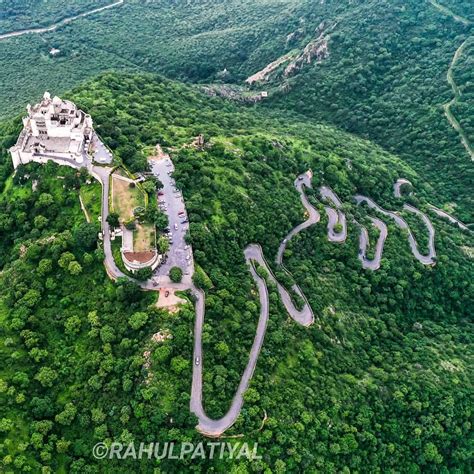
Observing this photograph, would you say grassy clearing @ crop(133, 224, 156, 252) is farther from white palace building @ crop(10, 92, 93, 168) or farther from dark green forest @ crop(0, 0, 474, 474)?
white palace building @ crop(10, 92, 93, 168)

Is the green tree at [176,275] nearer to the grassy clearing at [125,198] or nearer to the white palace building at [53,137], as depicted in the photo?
the grassy clearing at [125,198]

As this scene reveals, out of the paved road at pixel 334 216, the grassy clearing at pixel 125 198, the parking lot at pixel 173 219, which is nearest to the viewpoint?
the parking lot at pixel 173 219

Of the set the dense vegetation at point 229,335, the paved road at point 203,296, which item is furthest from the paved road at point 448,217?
the paved road at point 203,296

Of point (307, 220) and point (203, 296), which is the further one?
point (307, 220)

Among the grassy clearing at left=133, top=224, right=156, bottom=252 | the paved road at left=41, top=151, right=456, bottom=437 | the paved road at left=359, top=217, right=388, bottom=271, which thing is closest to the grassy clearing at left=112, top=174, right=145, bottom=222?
the paved road at left=41, top=151, right=456, bottom=437

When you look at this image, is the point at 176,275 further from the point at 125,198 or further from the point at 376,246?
the point at 376,246

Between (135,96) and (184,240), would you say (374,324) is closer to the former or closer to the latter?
(184,240)

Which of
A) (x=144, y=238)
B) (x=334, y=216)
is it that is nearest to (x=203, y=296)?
(x=144, y=238)
